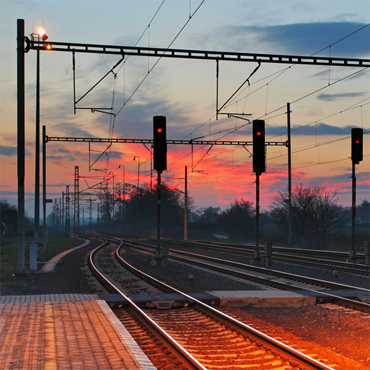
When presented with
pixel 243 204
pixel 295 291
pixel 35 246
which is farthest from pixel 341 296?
pixel 243 204

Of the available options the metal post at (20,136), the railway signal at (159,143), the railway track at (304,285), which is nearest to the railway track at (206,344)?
the railway track at (304,285)

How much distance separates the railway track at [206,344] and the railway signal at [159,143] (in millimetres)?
11340

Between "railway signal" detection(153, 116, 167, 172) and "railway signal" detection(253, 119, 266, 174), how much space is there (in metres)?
4.69

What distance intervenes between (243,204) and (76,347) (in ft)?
235

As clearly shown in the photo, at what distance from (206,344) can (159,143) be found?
14229 mm

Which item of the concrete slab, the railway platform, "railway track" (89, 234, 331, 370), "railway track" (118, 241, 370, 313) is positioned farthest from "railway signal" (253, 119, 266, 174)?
the railway platform

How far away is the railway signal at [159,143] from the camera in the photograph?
2122 cm

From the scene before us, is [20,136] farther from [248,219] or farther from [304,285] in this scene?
[248,219]

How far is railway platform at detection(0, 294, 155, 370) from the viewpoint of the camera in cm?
597

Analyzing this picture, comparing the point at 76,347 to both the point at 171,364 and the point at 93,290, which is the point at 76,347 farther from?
the point at 93,290

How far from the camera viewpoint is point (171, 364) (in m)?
6.68

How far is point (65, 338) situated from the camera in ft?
24.1

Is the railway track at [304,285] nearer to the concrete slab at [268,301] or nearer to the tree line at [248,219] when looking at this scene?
the concrete slab at [268,301]

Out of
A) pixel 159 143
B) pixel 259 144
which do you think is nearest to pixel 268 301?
pixel 159 143
